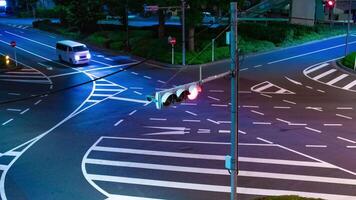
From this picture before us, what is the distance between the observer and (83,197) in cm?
1612

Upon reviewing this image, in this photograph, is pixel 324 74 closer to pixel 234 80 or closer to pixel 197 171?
pixel 197 171

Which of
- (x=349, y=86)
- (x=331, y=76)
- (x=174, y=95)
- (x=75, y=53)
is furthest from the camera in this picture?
(x=75, y=53)

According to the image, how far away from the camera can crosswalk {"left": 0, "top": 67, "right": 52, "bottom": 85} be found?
119ft

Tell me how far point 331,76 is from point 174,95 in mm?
25279

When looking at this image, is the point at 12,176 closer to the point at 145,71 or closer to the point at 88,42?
the point at 145,71

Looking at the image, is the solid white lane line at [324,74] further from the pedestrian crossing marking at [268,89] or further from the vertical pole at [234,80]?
the vertical pole at [234,80]

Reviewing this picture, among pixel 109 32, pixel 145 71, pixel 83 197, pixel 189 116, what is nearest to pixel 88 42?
pixel 109 32

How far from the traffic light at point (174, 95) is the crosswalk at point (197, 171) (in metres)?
4.56

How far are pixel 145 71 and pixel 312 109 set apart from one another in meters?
16.6

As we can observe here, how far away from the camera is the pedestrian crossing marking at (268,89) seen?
3062 centimetres

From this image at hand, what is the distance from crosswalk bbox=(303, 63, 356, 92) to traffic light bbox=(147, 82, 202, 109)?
21.1 metres

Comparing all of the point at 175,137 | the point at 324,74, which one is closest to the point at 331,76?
the point at 324,74

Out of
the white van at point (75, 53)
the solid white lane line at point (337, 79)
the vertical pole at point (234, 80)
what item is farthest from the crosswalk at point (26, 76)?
the vertical pole at point (234, 80)

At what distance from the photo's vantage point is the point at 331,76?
35156 mm
